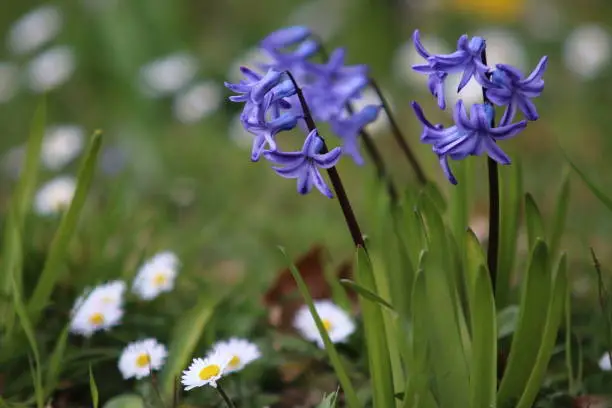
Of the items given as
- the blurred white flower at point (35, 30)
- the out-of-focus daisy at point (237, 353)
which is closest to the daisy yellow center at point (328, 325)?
the out-of-focus daisy at point (237, 353)

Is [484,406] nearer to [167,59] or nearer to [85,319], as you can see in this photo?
[85,319]

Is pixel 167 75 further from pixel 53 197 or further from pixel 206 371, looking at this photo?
pixel 206 371

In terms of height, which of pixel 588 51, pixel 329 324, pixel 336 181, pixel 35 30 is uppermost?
pixel 35 30

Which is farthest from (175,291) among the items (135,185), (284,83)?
(135,185)

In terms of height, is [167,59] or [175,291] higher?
[167,59]

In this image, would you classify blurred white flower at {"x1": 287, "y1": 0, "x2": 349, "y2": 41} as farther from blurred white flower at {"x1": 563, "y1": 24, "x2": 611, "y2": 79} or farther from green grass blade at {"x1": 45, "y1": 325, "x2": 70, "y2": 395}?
green grass blade at {"x1": 45, "y1": 325, "x2": 70, "y2": 395}

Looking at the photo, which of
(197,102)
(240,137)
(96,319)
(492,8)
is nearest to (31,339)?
(96,319)

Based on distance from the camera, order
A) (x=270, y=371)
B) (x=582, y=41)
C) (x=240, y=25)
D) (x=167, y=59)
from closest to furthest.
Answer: (x=270, y=371), (x=582, y=41), (x=167, y=59), (x=240, y=25)

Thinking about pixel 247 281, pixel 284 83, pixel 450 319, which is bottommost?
pixel 247 281

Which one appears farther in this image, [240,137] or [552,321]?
[240,137]
